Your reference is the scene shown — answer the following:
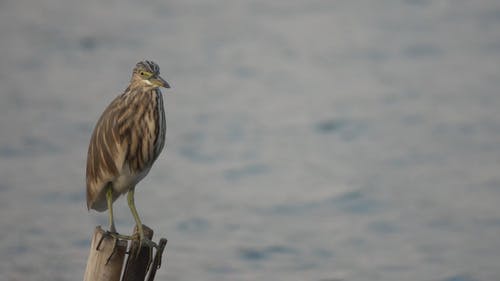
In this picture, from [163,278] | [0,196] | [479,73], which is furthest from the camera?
[479,73]

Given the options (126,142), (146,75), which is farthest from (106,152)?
(146,75)

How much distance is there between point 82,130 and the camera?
18.7 m

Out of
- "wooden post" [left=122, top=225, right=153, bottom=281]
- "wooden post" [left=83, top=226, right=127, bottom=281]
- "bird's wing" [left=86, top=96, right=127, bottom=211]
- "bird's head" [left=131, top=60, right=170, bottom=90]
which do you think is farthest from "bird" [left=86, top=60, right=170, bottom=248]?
"wooden post" [left=83, top=226, right=127, bottom=281]

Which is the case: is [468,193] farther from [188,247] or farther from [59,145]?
[59,145]

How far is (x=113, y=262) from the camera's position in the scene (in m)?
7.40

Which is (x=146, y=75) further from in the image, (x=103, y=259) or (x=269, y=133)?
(x=269, y=133)

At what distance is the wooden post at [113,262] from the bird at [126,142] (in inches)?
20.7

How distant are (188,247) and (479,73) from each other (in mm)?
7550

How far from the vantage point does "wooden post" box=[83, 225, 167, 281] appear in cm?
737

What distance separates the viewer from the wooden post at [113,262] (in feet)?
24.2

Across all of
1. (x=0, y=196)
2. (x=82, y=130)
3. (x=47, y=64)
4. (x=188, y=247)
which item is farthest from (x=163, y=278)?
(x=47, y=64)

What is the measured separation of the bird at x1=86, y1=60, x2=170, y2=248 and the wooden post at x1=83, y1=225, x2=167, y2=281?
53 cm

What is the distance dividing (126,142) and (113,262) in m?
1.02

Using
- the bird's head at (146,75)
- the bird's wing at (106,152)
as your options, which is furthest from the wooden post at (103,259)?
the bird's head at (146,75)
